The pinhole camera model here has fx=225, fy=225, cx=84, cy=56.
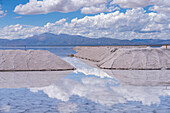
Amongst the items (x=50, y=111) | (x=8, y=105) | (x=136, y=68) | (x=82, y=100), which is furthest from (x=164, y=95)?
(x=136, y=68)

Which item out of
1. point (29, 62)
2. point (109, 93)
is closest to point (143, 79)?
point (109, 93)

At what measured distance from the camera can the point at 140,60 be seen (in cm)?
2750

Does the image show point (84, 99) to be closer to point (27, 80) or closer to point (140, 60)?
point (27, 80)

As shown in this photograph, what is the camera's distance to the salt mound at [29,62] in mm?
25109

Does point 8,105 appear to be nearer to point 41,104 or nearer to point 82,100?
point 41,104

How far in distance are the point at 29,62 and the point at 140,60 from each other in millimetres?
13239

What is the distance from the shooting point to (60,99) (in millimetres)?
11641

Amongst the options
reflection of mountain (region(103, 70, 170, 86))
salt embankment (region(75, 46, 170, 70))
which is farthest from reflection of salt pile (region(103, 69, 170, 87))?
Answer: salt embankment (region(75, 46, 170, 70))

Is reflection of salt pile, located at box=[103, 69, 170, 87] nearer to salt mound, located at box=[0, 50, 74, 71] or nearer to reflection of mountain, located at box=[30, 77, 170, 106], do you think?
reflection of mountain, located at box=[30, 77, 170, 106]

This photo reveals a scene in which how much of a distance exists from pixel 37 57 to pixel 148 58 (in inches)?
529

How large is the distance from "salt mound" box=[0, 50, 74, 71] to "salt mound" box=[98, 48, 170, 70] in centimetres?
589

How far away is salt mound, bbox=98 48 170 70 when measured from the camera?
26906 mm

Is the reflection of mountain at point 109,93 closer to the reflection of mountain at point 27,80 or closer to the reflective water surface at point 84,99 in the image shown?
the reflective water surface at point 84,99

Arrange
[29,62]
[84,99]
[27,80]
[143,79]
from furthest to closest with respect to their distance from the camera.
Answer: [29,62] → [143,79] → [27,80] → [84,99]
